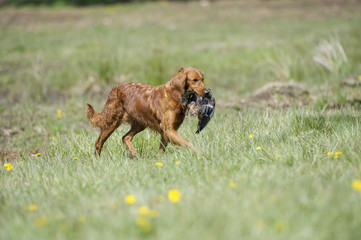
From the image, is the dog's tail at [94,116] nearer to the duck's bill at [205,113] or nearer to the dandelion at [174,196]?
the duck's bill at [205,113]

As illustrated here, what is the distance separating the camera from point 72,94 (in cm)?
1009

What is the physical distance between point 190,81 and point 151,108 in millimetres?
601

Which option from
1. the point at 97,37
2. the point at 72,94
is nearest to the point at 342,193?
the point at 72,94

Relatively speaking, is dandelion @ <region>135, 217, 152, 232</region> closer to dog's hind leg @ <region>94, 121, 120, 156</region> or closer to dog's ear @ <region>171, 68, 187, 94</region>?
dog's ear @ <region>171, 68, 187, 94</region>

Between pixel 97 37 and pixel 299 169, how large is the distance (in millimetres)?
13950

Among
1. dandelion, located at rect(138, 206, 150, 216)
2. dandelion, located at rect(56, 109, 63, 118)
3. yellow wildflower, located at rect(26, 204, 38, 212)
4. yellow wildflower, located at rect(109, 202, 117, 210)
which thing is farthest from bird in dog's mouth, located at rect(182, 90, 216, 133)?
dandelion, located at rect(56, 109, 63, 118)

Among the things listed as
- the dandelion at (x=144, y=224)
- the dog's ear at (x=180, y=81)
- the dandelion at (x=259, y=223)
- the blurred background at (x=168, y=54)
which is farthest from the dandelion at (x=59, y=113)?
the dandelion at (x=259, y=223)

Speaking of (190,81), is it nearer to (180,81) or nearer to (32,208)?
(180,81)

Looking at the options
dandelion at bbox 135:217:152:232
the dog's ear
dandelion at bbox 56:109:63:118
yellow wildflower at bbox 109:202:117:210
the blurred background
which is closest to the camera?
dandelion at bbox 135:217:152:232

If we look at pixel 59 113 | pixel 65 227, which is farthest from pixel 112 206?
pixel 59 113

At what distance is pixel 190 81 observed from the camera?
428 centimetres

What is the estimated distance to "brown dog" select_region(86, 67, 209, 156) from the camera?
169 inches

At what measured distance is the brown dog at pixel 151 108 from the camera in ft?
14.1

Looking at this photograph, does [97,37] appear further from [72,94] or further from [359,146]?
[359,146]
